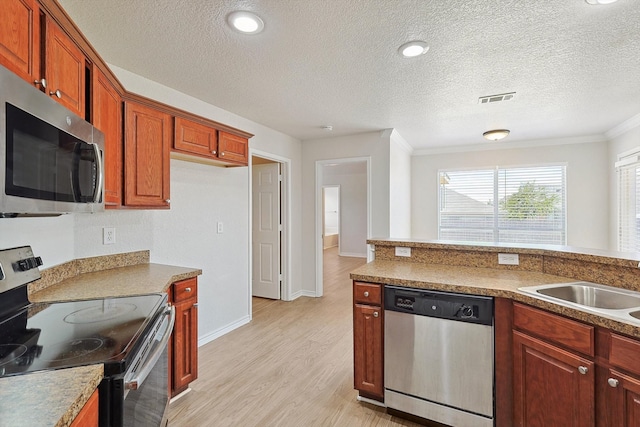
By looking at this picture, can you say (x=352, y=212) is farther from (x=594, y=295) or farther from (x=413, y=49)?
(x=594, y=295)

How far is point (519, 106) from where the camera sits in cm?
334

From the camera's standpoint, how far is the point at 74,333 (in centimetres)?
120

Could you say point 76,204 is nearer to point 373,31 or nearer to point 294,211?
point 373,31

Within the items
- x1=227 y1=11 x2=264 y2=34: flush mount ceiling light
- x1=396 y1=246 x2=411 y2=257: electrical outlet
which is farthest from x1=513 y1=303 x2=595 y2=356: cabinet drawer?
x1=227 y1=11 x2=264 y2=34: flush mount ceiling light

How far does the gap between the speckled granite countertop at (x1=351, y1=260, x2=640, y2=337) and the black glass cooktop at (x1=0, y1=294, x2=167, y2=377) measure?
4.32ft

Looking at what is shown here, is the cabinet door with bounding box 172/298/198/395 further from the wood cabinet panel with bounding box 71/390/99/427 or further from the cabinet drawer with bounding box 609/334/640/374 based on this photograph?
the cabinet drawer with bounding box 609/334/640/374

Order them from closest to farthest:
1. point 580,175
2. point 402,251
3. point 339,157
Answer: point 402,251, point 339,157, point 580,175

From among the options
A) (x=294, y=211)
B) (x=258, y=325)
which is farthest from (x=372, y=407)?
(x=294, y=211)

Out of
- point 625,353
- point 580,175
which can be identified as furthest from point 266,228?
point 580,175

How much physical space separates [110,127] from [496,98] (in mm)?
3352

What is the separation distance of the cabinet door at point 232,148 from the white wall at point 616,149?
4.68 m

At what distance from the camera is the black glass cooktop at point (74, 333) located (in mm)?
990

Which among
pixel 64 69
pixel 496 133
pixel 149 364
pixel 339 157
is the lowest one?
pixel 149 364

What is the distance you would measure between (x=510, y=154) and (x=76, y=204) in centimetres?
593
